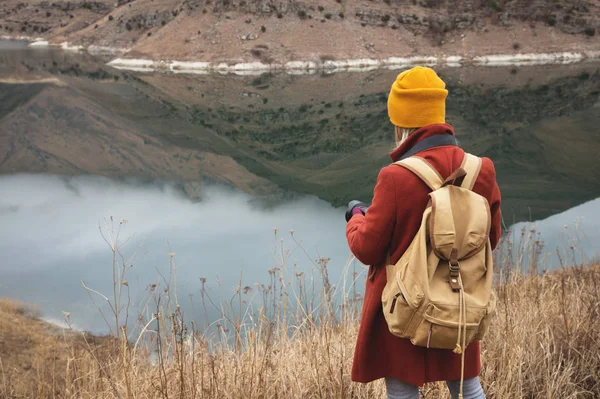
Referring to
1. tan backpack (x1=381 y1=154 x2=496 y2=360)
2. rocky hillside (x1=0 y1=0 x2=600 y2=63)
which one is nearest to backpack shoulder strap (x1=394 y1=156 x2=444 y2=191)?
tan backpack (x1=381 y1=154 x2=496 y2=360)

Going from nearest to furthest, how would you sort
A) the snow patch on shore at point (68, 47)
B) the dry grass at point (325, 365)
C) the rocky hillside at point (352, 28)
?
the dry grass at point (325, 365), the rocky hillside at point (352, 28), the snow patch on shore at point (68, 47)

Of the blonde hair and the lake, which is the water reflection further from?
the blonde hair

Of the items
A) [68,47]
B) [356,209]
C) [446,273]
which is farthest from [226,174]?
[68,47]

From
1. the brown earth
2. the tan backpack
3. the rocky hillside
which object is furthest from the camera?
the rocky hillside

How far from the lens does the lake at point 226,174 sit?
10.1 m

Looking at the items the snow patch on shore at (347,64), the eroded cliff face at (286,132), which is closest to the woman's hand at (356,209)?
the eroded cliff face at (286,132)

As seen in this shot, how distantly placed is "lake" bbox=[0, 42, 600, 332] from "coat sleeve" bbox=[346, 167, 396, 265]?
1252 millimetres

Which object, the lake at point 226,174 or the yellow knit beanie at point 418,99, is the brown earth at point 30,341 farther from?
the yellow knit beanie at point 418,99

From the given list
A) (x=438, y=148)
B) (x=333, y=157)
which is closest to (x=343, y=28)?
(x=333, y=157)

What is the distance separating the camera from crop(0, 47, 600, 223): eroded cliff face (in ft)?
54.4

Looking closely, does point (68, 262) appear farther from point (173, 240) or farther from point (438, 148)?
point (438, 148)

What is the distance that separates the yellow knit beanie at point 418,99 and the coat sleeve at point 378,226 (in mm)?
289

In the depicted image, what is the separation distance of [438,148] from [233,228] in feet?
35.2

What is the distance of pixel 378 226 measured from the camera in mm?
2094
